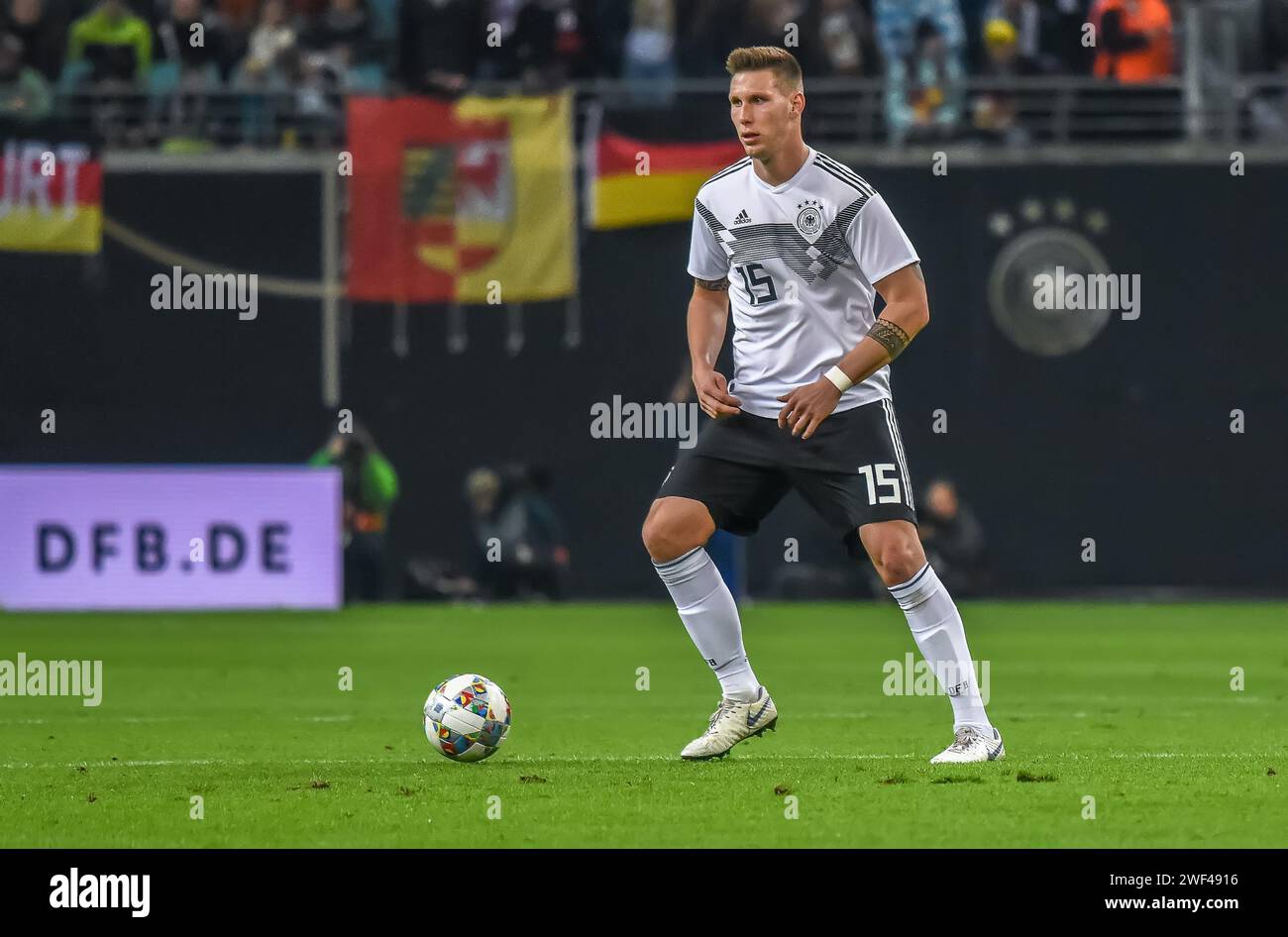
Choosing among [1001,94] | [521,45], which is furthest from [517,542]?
[1001,94]

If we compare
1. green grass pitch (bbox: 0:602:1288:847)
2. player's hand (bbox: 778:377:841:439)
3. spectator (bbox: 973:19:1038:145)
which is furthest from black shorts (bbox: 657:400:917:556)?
spectator (bbox: 973:19:1038:145)

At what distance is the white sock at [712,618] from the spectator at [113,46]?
14.7 metres

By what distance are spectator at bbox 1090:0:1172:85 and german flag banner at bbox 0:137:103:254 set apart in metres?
9.34

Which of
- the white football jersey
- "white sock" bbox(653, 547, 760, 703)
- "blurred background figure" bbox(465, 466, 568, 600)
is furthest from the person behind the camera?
"blurred background figure" bbox(465, 466, 568, 600)

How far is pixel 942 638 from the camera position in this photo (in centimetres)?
820

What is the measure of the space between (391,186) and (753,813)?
51.3ft

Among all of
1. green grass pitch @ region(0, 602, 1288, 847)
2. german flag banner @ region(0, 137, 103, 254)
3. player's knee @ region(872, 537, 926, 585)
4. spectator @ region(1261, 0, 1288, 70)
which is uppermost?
spectator @ region(1261, 0, 1288, 70)

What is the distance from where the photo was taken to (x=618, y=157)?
22.1 m

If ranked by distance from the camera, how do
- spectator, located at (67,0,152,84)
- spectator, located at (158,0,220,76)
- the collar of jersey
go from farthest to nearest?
spectator, located at (158,0,220,76), spectator, located at (67,0,152,84), the collar of jersey

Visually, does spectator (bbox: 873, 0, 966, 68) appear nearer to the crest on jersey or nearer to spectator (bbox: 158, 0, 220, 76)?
spectator (bbox: 158, 0, 220, 76)

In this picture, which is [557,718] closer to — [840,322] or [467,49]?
[840,322]

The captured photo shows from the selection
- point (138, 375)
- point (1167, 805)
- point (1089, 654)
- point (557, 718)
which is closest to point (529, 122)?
point (138, 375)

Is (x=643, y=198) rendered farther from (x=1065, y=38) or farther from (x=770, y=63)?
(x=770, y=63)

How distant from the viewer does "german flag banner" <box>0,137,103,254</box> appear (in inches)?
848
